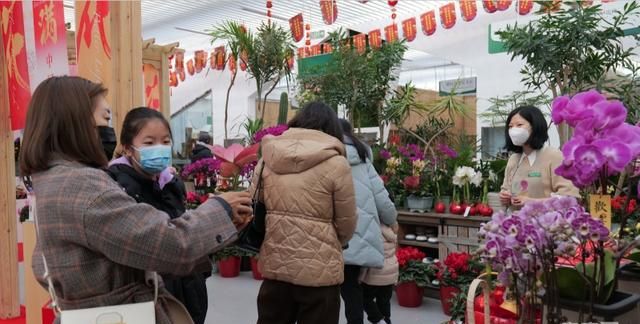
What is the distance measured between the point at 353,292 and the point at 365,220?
0.44 m

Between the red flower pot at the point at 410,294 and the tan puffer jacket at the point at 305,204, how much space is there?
1873 mm

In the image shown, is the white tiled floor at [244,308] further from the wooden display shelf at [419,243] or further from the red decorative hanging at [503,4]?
the red decorative hanging at [503,4]

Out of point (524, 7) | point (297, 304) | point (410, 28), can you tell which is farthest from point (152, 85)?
point (297, 304)

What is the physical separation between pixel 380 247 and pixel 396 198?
1.51m

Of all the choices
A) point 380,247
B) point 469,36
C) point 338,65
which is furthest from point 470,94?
point 380,247

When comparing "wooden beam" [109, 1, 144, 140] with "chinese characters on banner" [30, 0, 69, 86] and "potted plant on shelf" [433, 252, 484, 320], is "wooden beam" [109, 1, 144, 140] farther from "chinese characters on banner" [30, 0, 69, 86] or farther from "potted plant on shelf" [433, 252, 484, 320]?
"potted plant on shelf" [433, 252, 484, 320]

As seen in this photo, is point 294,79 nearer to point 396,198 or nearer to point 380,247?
point 396,198

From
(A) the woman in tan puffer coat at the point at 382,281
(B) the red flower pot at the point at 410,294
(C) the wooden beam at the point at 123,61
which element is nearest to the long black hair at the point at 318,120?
(C) the wooden beam at the point at 123,61

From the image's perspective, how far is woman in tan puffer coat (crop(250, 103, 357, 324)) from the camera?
2.24m

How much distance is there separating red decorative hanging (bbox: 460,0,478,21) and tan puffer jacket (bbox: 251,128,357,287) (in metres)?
5.93

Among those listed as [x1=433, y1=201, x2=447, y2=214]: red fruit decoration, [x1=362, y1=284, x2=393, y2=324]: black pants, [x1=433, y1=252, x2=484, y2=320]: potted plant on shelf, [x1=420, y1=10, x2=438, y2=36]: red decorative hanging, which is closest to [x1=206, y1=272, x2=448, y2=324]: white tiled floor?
[x1=433, y1=252, x2=484, y2=320]: potted plant on shelf

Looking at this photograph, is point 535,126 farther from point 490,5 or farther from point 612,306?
point 490,5

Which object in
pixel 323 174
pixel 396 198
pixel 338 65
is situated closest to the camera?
pixel 323 174

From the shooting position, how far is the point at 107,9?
259 centimetres
